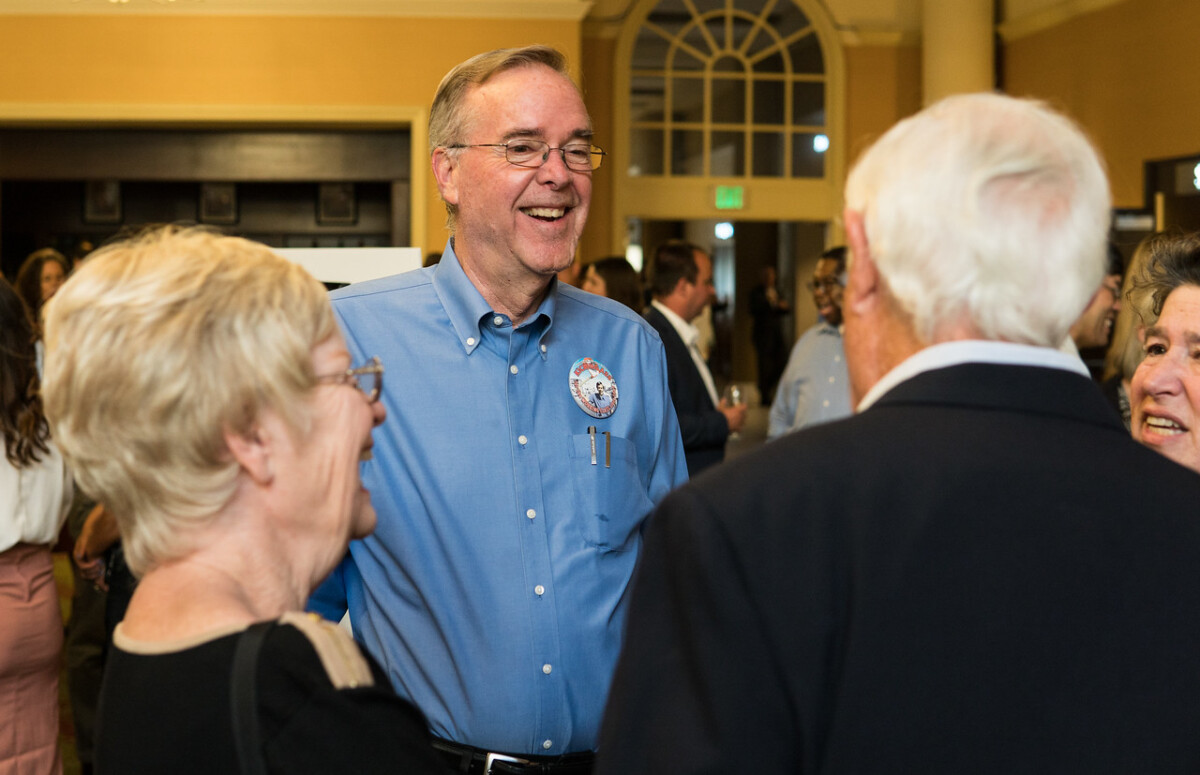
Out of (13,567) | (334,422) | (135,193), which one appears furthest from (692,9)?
(334,422)

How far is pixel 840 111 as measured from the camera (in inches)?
427

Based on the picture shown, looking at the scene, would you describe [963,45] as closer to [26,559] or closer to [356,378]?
[26,559]

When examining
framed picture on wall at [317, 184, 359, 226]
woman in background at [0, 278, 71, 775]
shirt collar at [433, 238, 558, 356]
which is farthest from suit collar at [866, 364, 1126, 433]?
framed picture on wall at [317, 184, 359, 226]

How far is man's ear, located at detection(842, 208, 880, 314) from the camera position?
3.77 feet

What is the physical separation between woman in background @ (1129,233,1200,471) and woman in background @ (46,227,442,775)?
1556 mm

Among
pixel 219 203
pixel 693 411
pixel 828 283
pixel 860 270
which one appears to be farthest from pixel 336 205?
pixel 860 270

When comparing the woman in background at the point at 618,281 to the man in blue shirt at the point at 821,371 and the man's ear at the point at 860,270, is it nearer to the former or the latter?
the man in blue shirt at the point at 821,371

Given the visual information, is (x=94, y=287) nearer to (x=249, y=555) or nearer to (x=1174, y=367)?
(x=249, y=555)

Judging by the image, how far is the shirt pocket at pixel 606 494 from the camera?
1992 mm

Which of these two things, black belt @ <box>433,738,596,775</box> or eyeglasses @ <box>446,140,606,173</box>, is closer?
black belt @ <box>433,738,596,775</box>

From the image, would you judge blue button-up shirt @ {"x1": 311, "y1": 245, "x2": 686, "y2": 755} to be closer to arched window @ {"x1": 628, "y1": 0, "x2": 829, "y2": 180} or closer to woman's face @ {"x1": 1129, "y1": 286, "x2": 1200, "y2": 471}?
woman's face @ {"x1": 1129, "y1": 286, "x2": 1200, "y2": 471}

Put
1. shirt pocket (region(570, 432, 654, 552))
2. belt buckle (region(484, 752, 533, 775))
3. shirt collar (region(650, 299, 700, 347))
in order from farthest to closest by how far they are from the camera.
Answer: shirt collar (region(650, 299, 700, 347)), shirt pocket (region(570, 432, 654, 552)), belt buckle (region(484, 752, 533, 775))

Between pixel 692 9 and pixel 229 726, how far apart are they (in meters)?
10.5

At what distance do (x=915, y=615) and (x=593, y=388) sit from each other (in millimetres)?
1126
